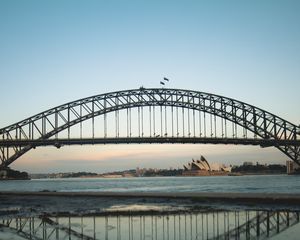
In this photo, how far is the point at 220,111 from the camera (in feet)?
236

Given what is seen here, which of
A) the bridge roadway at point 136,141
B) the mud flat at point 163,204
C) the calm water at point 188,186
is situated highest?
the bridge roadway at point 136,141

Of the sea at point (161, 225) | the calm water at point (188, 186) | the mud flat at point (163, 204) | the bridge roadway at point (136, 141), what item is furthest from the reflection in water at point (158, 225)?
the bridge roadway at point (136, 141)

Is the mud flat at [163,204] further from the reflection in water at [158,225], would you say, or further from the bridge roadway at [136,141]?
the bridge roadway at [136,141]

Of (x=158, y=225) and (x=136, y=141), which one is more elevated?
(x=136, y=141)

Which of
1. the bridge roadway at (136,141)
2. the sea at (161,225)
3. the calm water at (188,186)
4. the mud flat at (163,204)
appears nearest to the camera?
the sea at (161,225)

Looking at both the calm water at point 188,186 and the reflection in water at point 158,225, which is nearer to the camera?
the reflection in water at point 158,225

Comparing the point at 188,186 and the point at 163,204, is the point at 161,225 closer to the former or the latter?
the point at 163,204

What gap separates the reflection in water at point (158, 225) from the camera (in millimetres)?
12203

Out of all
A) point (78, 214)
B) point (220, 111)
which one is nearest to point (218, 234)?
point (78, 214)

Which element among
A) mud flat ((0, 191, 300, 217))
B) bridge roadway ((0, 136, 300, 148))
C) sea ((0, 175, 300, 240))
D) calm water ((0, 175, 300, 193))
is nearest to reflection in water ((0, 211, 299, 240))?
sea ((0, 175, 300, 240))

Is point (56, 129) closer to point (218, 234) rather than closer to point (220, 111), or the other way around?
point (220, 111)

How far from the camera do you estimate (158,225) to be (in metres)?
14.2

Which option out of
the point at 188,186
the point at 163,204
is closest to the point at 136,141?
the point at 188,186

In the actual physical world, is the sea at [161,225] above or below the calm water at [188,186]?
above
